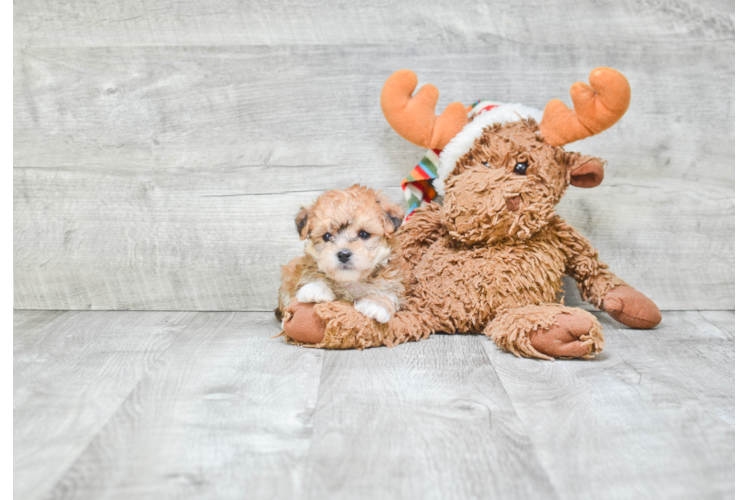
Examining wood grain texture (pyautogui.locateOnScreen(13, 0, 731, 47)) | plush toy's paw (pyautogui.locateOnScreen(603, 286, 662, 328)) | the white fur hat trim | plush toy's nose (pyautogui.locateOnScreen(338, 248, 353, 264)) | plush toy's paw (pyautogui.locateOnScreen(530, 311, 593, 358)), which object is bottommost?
plush toy's paw (pyautogui.locateOnScreen(603, 286, 662, 328))

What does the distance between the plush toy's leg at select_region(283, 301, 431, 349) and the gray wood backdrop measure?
0.52m

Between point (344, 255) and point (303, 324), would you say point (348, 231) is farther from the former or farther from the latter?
point (303, 324)

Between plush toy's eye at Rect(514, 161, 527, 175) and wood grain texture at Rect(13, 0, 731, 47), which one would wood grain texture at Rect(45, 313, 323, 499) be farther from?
wood grain texture at Rect(13, 0, 731, 47)

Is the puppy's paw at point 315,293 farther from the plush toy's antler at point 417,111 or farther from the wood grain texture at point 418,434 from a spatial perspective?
the plush toy's antler at point 417,111

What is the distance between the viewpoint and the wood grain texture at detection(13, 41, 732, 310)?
7.13 ft

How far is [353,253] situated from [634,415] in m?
0.79

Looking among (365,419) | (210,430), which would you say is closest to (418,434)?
(365,419)

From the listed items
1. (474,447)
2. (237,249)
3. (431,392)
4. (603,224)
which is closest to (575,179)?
(603,224)

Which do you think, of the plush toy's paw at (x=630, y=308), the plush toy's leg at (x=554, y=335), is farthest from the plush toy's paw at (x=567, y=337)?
the plush toy's paw at (x=630, y=308)

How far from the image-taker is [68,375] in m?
1.59

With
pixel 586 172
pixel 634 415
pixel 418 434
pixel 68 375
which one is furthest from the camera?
pixel 586 172

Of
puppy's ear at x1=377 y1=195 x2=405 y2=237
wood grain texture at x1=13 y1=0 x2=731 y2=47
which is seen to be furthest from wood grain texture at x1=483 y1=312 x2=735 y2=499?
wood grain texture at x1=13 y1=0 x2=731 y2=47

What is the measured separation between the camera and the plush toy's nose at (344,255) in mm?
1688

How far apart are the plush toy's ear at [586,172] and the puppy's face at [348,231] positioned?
0.56 meters
